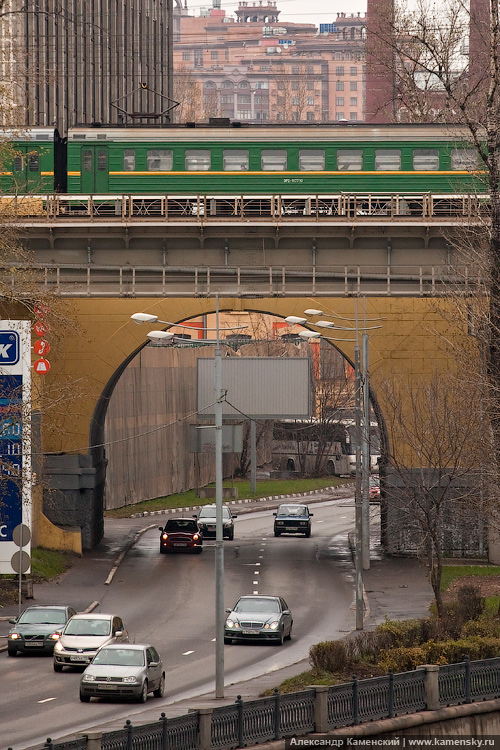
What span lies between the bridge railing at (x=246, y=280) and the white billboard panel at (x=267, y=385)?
19794 millimetres

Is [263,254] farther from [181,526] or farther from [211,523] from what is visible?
[211,523]

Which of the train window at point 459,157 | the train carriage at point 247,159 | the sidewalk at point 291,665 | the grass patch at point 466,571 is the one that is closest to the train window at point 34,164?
the train carriage at point 247,159

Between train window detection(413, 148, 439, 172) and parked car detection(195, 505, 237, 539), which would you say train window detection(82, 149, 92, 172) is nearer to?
train window detection(413, 148, 439, 172)

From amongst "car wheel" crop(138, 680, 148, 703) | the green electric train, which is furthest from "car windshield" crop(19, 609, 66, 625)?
the green electric train

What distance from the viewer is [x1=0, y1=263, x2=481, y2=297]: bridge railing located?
4294 cm

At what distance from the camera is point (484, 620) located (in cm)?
2792

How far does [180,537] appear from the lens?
48.7m

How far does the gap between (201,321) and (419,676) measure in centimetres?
8313

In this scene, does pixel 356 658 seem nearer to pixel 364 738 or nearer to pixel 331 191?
pixel 364 738

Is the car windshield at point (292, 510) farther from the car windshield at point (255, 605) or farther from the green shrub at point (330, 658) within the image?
the green shrub at point (330, 658)

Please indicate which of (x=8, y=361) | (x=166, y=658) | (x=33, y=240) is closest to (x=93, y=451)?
(x=33, y=240)

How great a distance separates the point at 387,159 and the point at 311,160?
8.92 feet

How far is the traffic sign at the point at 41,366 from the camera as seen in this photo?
1778 inches

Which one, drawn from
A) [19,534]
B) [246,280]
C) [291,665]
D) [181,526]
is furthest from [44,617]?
[181,526]
